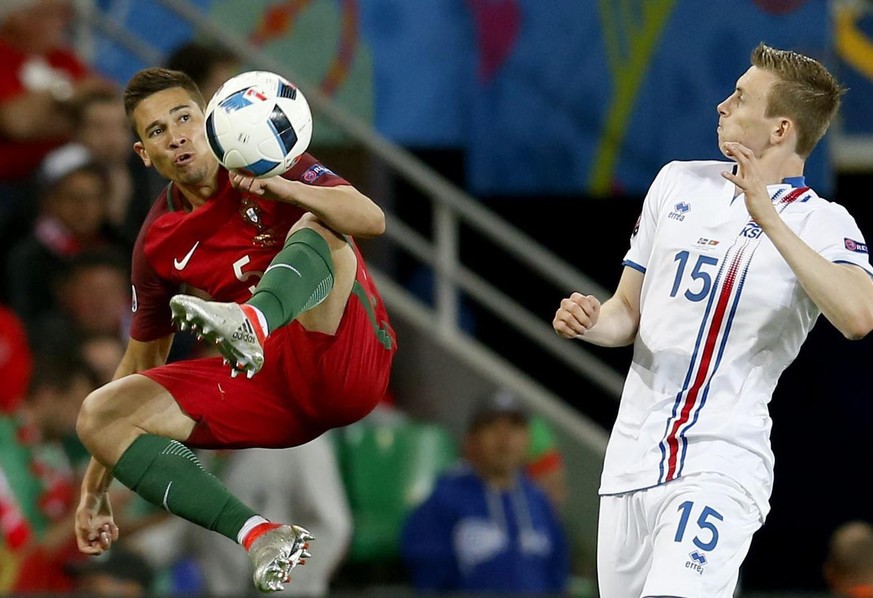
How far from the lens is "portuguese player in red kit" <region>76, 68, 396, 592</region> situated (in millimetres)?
4074

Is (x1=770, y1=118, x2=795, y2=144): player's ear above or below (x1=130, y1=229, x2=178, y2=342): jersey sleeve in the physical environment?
above

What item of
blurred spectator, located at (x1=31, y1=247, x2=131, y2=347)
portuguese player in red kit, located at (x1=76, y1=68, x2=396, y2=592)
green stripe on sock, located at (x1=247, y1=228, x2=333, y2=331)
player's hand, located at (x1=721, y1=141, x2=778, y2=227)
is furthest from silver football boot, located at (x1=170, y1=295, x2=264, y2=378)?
blurred spectator, located at (x1=31, y1=247, x2=131, y2=347)

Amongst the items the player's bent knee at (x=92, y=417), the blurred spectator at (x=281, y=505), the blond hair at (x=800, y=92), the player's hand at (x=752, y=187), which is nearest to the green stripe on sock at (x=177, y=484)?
the player's bent knee at (x=92, y=417)

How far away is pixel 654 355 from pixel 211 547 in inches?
132

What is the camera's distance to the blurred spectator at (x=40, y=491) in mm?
6613

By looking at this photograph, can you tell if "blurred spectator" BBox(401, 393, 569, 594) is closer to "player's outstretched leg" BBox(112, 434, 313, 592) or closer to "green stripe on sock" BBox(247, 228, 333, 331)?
"player's outstretched leg" BBox(112, 434, 313, 592)

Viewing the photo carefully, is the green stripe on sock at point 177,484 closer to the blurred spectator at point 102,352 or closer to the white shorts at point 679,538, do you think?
the white shorts at point 679,538

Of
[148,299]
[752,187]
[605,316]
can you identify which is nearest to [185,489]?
[148,299]

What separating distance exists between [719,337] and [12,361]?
12.7ft

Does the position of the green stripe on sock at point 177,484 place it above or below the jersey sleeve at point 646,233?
below

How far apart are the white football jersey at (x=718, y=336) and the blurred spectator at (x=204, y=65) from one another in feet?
10.5

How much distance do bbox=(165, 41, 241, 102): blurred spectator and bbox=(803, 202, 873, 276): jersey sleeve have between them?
11.3ft

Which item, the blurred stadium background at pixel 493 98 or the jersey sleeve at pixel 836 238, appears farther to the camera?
the blurred stadium background at pixel 493 98

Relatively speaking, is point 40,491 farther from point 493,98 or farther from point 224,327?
point 224,327
